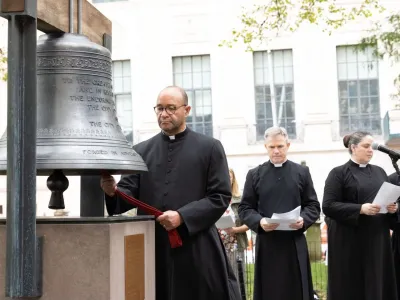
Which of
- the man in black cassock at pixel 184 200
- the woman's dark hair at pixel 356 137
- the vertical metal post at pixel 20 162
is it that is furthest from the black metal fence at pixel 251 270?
the vertical metal post at pixel 20 162

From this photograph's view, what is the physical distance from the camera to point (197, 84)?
27516 mm

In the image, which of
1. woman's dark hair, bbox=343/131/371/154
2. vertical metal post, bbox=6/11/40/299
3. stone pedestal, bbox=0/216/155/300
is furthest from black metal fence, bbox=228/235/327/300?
vertical metal post, bbox=6/11/40/299

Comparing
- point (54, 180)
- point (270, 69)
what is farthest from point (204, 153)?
point (270, 69)

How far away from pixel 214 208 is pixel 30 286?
138cm

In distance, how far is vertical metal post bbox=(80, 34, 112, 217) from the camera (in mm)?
4727

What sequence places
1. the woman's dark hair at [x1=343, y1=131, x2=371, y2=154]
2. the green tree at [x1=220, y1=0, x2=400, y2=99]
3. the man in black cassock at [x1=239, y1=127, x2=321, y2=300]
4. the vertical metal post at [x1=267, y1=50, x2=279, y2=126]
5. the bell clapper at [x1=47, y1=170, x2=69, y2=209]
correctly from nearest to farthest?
1. the bell clapper at [x1=47, y1=170, x2=69, y2=209]
2. the man in black cassock at [x1=239, y1=127, x2=321, y2=300]
3. the woman's dark hair at [x1=343, y1=131, x2=371, y2=154]
4. the green tree at [x1=220, y1=0, x2=400, y2=99]
5. the vertical metal post at [x1=267, y1=50, x2=279, y2=126]

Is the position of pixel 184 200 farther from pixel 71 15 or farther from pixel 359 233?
pixel 359 233

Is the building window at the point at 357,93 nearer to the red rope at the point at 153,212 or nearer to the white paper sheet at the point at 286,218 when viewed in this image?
the white paper sheet at the point at 286,218

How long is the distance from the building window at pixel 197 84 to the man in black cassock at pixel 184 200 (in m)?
22.2

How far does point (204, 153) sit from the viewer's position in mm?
4867

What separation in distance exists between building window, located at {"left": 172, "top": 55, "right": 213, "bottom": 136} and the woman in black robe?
19.4m

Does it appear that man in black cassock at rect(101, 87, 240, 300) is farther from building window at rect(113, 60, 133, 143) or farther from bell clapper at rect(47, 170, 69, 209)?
building window at rect(113, 60, 133, 143)

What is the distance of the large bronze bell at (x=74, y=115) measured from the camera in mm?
4070

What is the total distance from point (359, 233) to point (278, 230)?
904 millimetres
